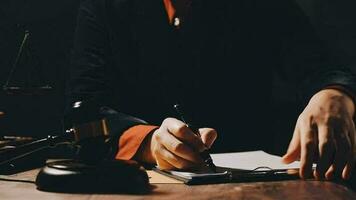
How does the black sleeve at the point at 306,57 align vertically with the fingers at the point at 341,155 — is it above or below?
above

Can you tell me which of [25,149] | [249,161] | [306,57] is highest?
[306,57]

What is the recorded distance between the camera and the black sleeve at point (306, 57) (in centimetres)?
138

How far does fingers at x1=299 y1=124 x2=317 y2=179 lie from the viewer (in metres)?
1.01

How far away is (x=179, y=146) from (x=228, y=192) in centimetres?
19

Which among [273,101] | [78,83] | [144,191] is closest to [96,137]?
[144,191]

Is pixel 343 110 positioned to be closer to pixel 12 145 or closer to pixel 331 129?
pixel 331 129

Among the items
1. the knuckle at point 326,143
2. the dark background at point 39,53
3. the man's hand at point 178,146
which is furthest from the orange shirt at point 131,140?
the dark background at point 39,53

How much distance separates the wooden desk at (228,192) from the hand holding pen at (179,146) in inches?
4.1

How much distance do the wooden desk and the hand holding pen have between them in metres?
0.10

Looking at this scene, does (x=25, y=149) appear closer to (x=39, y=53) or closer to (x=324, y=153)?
(x=324, y=153)

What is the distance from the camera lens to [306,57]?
1744 mm

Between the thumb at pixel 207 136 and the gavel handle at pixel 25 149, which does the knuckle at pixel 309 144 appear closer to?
the thumb at pixel 207 136

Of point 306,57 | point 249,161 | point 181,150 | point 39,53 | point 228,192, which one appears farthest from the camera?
point 39,53

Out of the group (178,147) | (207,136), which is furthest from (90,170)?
(207,136)
